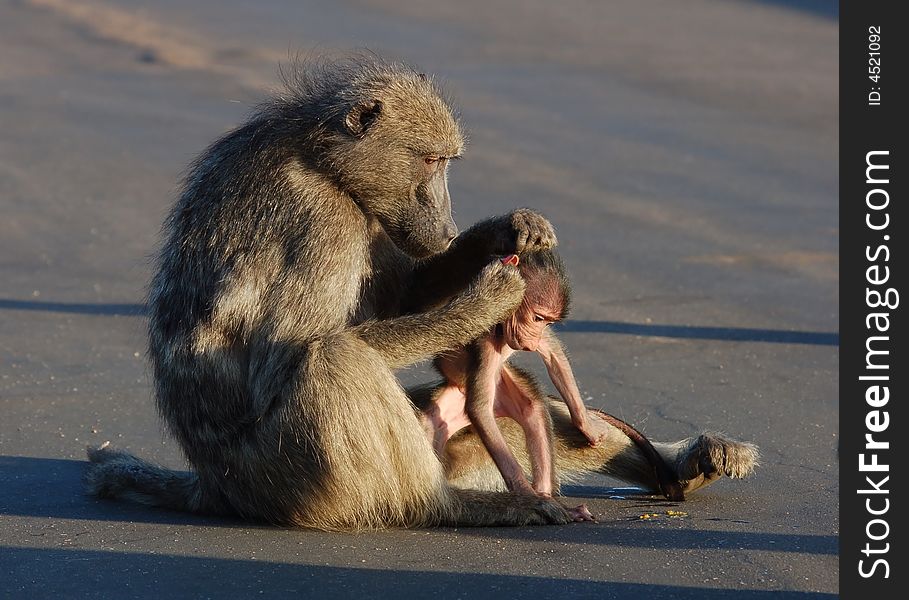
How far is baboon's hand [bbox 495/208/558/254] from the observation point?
5234mm

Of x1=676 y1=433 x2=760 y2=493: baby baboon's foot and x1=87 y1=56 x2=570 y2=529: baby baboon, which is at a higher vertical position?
x1=87 y1=56 x2=570 y2=529: baby baboon

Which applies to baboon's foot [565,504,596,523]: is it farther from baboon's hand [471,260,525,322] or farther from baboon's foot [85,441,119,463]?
baboon's foot [85,441,119,463]

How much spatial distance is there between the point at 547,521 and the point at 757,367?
307 cm

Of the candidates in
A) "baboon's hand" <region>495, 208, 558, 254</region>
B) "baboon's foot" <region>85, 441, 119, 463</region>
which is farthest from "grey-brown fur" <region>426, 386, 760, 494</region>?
"baboon's foot" <region>85, 441, 119, 463</region>

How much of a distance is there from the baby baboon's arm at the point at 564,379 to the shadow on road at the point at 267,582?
1139 mm

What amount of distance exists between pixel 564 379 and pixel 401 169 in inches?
39.8

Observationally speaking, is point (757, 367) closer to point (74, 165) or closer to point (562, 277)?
point (562, 277)

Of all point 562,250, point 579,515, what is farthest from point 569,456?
point 562,250

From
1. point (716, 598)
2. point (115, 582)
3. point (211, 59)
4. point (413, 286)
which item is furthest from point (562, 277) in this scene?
point (211, 59)

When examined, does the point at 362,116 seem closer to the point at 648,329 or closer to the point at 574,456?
the point at 574,456

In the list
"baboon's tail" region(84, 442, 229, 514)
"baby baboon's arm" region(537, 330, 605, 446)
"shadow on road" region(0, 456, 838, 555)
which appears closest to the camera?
"shadow on road" region(0, 456, 838, 555)

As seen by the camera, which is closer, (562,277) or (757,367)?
(562,277)

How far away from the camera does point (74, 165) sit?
12.7 metres
